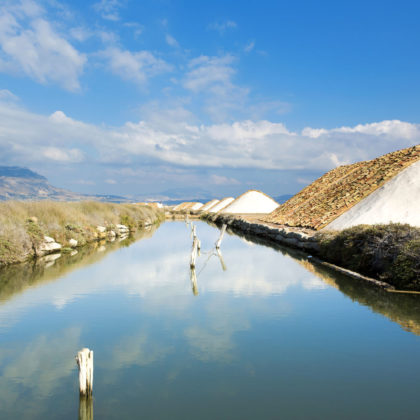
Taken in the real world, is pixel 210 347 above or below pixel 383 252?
below

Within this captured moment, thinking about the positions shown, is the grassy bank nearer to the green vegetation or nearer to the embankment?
the embankment

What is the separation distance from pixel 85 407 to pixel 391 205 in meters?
11.8

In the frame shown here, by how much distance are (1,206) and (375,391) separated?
40.7 feet

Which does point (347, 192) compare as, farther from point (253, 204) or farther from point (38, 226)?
point (253, 204)

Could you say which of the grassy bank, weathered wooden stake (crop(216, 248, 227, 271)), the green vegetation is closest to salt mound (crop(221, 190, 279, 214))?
the grassy bank

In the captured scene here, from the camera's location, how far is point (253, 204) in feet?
127

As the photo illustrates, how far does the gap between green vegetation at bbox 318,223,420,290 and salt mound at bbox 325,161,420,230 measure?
1.94 metres

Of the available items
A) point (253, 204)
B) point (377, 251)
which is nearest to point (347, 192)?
point (377, 251)

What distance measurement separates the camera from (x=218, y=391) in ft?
12.0

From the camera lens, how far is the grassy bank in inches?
421

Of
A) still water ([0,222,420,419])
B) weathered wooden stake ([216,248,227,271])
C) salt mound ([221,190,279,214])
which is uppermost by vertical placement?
salt mound ([221,190,279,214])

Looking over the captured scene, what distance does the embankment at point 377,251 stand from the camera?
7.46 meters

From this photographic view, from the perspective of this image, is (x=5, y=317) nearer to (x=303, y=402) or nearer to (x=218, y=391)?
(x=218, y=391)

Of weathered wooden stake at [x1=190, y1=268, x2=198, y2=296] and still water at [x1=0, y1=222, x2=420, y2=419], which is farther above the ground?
weathered wooden stake at [x1=190, y1=268, x2=198, y2=296]
